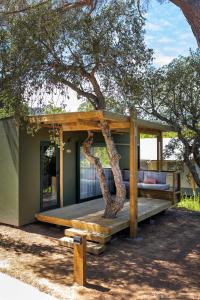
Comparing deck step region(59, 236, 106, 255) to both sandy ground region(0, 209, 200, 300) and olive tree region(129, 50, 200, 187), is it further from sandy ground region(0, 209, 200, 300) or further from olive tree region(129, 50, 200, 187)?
olive tree region(129, 50, 200, 187)

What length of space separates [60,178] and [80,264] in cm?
459

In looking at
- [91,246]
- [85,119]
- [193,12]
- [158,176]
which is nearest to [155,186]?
[158,176]

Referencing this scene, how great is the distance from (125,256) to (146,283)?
4.28ft

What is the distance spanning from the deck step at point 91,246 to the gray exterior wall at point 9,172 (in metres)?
1.67

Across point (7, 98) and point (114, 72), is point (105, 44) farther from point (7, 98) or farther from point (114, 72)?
point (7, 98)

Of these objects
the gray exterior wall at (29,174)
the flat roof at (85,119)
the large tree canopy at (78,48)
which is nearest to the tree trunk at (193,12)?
the flat roof at (85,119)

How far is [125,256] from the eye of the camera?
238 inches

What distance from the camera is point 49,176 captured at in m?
8.84

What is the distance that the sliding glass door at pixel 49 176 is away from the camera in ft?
27.8

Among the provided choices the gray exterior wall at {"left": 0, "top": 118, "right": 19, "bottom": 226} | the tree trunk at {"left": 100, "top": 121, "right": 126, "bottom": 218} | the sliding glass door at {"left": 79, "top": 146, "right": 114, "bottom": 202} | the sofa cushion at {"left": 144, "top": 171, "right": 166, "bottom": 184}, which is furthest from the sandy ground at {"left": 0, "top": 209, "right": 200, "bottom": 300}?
the sofa cushion at {"left": 144, "top": 171, "right": 166, "bottom": 184}

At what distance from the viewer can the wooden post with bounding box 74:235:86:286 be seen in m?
4.60

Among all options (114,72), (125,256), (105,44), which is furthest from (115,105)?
(125,256)

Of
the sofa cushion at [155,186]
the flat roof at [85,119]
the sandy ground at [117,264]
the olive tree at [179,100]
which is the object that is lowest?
the sandy ground at [117,264]

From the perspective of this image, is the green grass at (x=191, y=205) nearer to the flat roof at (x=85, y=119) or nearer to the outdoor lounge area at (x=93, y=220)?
the outdoor lounge area at (x=93, y=220)
